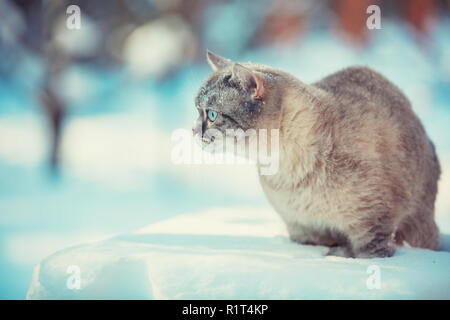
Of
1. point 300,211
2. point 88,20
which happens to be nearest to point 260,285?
point 300,211

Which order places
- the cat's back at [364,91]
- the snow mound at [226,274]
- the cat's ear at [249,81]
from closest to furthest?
the snow mound at [226,274] < the cat's ear at [249,81] < the cat's back at [364,91]

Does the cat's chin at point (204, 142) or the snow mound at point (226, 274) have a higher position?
the cat's chin at point (204, 142)

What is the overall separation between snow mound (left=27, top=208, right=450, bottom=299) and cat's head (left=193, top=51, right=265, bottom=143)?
0.32m

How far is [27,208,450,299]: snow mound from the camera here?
798mm

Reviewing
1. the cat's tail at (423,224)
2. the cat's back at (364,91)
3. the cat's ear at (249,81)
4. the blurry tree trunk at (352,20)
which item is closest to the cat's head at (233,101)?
the cat's ear at (249,81)

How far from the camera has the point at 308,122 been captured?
1.05 meters

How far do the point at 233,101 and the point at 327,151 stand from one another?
0.89 ft

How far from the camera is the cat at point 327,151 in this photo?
1025mm

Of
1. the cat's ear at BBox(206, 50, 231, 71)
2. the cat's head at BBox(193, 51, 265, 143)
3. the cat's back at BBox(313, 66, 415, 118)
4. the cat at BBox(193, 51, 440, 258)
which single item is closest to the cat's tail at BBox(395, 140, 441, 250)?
the cat at BBox(193, 51, 440, 258)

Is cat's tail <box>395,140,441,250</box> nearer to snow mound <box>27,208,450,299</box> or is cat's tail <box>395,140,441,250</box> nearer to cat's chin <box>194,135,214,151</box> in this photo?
snow mound <box>27,208,450,299</box>

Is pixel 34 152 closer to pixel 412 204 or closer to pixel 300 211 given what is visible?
pixel 300 211

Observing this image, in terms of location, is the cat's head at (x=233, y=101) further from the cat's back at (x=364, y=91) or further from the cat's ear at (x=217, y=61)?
the cat's back at (x=364, y=91)

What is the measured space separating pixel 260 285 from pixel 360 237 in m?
0.39
